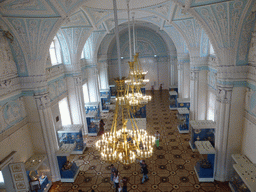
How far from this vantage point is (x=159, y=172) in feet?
25.6

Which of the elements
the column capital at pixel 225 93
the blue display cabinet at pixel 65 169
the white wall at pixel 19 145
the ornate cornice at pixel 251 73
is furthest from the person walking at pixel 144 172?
the ornate cornice at pixel 251 73

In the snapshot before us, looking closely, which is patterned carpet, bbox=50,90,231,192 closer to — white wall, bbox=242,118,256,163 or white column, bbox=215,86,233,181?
white column, bbox=215,86,233,181

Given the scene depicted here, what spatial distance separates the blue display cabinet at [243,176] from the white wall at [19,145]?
23.0 ft

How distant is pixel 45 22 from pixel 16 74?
82.4 inches

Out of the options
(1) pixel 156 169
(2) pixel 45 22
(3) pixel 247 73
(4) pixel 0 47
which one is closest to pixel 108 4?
(2) pixel 45 22

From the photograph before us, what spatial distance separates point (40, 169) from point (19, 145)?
1.62 m

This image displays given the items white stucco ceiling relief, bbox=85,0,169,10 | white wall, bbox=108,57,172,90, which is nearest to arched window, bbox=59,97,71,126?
white stucco ceiling relief, bbox=85,0,169,10

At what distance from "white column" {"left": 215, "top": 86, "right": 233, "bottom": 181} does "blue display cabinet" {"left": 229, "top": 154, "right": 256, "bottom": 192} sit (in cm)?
40

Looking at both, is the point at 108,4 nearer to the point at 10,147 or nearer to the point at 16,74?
the point at 16,74

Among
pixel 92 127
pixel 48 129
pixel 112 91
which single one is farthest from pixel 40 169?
pixel 112 91

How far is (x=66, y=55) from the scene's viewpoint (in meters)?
10.2

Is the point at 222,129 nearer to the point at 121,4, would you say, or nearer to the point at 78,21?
the point at 121,4

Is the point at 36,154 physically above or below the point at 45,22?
below

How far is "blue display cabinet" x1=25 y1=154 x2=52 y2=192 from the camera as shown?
21.5 feet
